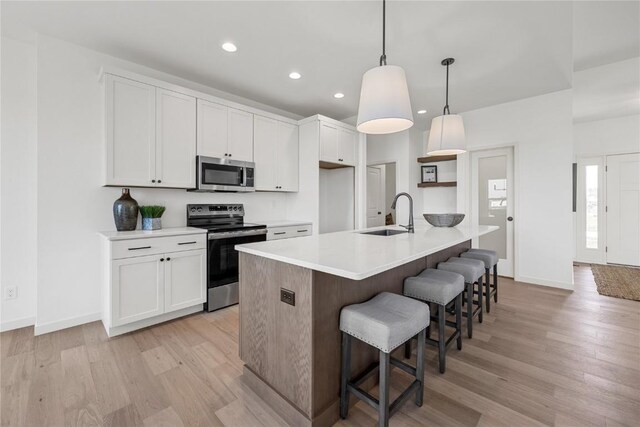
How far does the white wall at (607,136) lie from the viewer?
4.91 meters

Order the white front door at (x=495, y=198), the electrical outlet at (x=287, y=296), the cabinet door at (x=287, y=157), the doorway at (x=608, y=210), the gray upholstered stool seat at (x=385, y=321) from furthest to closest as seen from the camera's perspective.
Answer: the doorway at (x=608, y=210)
the white front door at (x=495, y=198)
the cabinet door at (x=287, y=157)
the electrical outlet at (x=287, y=296)
the gray upholstered stool seat at (x=385, y=321)

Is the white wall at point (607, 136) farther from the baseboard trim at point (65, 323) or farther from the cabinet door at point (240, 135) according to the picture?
the baseboard trim at point (65, 323)

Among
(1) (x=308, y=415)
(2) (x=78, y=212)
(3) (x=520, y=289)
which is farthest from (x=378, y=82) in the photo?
(3) (x=520, y=289)

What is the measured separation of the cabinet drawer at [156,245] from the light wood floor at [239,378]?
0.73 m

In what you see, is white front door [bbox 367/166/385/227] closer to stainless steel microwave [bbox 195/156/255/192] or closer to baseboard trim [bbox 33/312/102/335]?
stainless steel microwave [bbox 195/156/255/192]

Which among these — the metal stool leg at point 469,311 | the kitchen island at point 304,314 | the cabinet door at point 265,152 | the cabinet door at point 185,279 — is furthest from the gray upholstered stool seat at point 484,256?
the cabinet door at point 185,279

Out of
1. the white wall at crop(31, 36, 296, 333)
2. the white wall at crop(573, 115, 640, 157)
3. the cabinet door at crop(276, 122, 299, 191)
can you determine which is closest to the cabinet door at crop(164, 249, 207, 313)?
the white wall at crop(31, 36, 296, 333)

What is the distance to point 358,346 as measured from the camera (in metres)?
1.69

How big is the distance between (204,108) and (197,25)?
0.97 m

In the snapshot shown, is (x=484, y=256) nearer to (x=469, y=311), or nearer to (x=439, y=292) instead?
(x=469, y=311)

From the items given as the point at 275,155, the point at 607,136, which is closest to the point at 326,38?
the point at 275,155

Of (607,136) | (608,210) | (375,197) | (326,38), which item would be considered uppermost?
(326,38)

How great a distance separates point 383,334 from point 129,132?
288 centimetres

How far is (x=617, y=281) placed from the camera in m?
4.09
